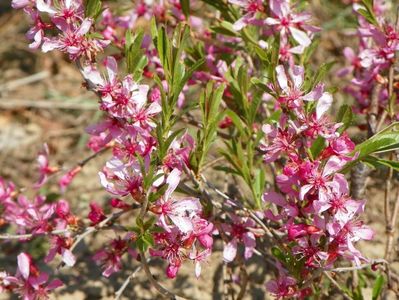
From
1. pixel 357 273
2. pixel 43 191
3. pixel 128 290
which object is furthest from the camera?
pixel 43 191

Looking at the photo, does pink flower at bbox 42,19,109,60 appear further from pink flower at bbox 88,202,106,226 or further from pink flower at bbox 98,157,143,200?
pink flower at bbox 88,202,106,226

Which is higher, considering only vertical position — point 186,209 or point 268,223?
point 186,209

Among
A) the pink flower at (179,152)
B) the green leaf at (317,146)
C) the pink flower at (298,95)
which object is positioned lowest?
the pink flower at (179,152)

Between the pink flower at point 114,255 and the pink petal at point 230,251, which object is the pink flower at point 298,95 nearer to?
the pink petal at point 230,251

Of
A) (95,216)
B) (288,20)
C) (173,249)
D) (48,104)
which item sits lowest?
(48,104)

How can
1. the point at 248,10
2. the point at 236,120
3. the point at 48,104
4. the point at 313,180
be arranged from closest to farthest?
1. the point at 313,180
2. the point at 236,120
3. the point at 248,10
4. the point at 48,104

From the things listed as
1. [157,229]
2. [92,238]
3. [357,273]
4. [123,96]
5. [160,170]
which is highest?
[123,96]

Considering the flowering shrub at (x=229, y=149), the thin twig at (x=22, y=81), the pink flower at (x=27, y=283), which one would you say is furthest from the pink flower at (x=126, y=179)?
the thin twig at (x=22, y=81)

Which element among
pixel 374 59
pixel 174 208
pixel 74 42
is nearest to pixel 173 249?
pixel 174 208

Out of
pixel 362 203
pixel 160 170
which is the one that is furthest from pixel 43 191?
pixel 362 203

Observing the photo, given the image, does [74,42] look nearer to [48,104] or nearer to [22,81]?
[48,104]

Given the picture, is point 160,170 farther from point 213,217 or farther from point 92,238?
point 92,238
